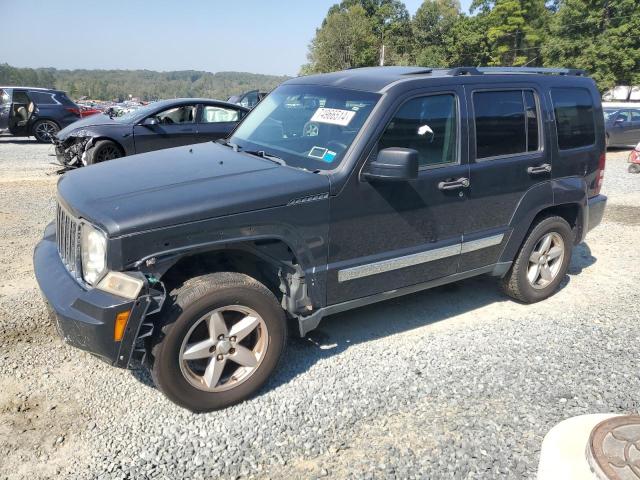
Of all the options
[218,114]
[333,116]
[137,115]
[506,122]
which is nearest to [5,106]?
[137,115]

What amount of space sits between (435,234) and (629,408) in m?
1.65

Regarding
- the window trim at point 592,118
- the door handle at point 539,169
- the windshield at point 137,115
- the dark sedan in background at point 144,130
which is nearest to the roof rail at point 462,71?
the window trim at point 592,118

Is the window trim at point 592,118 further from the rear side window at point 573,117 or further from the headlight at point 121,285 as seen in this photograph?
the headlight at point 121,285

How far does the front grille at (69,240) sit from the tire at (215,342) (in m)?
0.61


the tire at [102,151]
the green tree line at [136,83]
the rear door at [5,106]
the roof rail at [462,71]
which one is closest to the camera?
the roof rail at [462,71]

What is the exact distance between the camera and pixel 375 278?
3.64 meters

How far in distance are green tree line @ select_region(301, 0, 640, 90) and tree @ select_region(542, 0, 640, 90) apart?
0.06 m

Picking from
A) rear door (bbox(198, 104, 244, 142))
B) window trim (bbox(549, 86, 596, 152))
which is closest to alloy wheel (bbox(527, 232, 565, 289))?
window trim (bbox(549, 86, 596, 152))

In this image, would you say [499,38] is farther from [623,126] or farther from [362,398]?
[362,398]

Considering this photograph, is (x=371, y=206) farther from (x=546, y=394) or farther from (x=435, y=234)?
(x=546, y=394)

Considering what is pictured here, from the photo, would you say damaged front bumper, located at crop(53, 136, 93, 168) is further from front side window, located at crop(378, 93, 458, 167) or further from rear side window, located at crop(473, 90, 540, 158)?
rear side window, located at crop(473, 90, 540, 158)

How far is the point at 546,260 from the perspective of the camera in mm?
4770

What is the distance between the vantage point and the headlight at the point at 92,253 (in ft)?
9.10

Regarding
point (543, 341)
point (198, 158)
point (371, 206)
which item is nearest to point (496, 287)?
point (543, 341)
